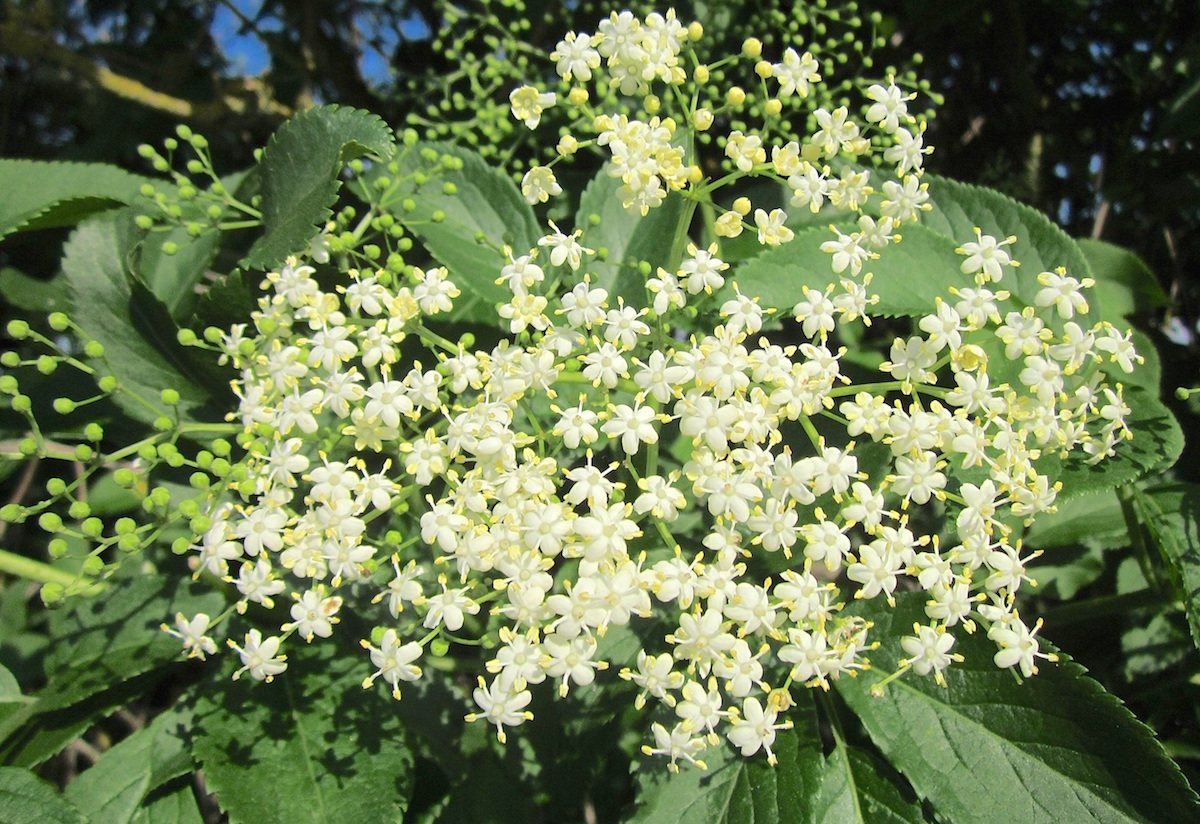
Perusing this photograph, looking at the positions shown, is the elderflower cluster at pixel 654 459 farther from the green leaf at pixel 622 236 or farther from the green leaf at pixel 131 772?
the green leaf at pixel 131 772

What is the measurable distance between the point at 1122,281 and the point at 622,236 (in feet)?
4.57

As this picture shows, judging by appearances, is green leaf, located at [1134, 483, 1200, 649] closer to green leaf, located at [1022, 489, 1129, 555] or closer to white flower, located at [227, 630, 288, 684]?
green leaf, located at [1022, 489, 1129, 555]

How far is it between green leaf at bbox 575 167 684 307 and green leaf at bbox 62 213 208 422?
37.8 inches

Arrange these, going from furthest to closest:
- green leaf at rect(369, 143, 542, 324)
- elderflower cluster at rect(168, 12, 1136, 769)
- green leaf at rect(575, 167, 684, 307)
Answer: green leaf at rect(369, 143, 542, 324) < green leaf at rect(575, 167, 684, 307) < elderflower cluster at rect(168, 12, 1136, 769)

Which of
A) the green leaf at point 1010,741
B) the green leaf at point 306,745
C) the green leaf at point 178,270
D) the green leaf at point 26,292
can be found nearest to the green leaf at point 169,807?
the green leaf at point 306,745

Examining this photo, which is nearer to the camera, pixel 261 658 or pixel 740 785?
pixel 261 658

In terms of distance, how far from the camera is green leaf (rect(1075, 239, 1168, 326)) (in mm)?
2266

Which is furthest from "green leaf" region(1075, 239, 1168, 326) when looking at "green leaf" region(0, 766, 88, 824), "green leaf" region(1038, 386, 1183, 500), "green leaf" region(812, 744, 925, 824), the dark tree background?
"green leaf" region(0, 766, 88, 824)

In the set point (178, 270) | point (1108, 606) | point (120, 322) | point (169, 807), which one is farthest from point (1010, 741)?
point (178, 270)

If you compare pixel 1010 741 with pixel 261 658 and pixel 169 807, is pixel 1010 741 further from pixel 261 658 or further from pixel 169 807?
pixel 169 807

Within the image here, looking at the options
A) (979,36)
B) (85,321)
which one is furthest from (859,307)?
(979,36)

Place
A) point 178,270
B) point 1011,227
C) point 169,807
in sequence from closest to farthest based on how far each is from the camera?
point 169,807, point 1011,227, point 178,270

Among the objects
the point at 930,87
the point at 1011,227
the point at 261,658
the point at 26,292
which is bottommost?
the point at 261,658

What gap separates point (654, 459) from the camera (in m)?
1.54
